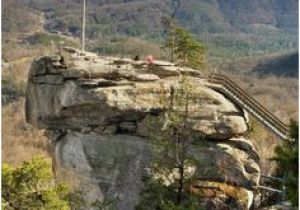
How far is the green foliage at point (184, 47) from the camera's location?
27.0 meters

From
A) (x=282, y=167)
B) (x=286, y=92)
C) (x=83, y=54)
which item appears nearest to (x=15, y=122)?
(x=286, y=92)

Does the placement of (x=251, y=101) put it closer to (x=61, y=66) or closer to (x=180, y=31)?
(x=180, y=31)

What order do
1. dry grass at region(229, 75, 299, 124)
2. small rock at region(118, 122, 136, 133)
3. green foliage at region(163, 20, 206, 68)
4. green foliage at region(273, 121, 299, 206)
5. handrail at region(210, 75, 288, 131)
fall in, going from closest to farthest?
green foliage at region(273, 121, 299, 206) < small rock at region(118, 122, 136, 133) < handrail at region(210, 75, 288, 131) < green foliage at region(163, 20, 206, 68) < dry grass at region(229, 75, 299, 124)

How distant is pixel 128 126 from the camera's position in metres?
24.7

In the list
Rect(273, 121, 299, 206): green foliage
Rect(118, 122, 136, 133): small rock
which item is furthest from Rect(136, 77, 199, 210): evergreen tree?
Rect(273, 121, 299, 206): green foliage

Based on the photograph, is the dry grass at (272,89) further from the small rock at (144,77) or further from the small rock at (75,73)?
the small rock at (75,73)

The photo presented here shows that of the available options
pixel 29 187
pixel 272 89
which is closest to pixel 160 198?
pixel 29 187

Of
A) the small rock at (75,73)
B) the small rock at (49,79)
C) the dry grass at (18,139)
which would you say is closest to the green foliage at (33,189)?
the small rock at (49,79)

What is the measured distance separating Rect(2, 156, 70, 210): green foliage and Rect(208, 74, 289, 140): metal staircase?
23.4 ft

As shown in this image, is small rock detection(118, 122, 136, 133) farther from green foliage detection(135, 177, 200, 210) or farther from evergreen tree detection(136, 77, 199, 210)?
green foliage detection(135, 177, 200, 210)

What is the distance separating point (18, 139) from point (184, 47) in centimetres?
6377

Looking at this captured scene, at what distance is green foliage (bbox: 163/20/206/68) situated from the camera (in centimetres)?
2705

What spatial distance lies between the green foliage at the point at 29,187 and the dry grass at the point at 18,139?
45.4 metres

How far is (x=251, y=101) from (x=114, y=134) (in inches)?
218
